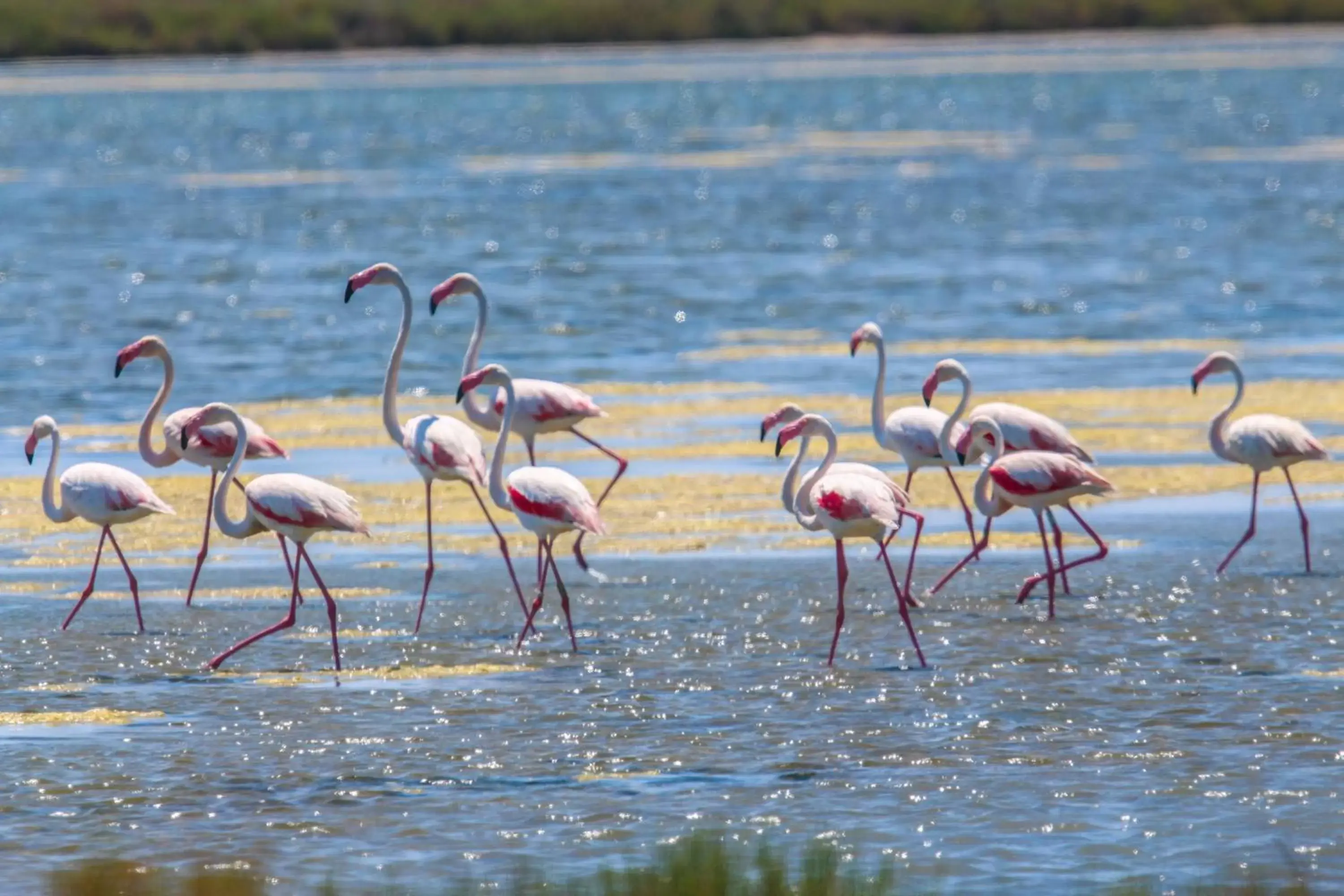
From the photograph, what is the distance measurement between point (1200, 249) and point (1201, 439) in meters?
12.5

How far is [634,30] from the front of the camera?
85.6m

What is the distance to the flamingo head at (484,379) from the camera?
10.5 m

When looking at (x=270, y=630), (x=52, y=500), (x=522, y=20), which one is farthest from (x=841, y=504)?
(x=522, y=20)

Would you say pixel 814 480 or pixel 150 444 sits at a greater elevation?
pixel 150 444

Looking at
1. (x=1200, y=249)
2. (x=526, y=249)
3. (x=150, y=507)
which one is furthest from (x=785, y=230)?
(x=150, y=507)

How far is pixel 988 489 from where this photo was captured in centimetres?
1080

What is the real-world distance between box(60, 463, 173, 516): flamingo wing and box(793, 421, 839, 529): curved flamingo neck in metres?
2.77

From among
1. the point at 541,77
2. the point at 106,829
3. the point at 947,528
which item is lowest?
the point at 106,829

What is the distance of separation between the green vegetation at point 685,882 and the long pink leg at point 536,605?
114 inches

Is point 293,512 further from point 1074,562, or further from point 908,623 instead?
point 1074,562

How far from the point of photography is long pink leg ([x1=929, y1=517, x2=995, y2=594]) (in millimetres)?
11031

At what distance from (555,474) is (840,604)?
1.32m

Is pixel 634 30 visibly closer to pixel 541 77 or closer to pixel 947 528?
pixel 541 77

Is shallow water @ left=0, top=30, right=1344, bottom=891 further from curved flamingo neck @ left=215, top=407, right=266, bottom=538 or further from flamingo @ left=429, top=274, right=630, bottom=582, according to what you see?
flamingo @ left=429, top=274, right=630, bottom=582
